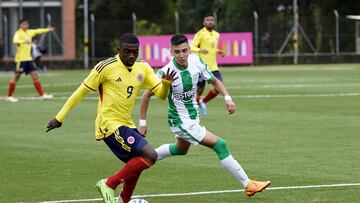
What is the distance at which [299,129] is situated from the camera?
66.0 feet

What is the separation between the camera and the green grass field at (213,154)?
1247 centimetres

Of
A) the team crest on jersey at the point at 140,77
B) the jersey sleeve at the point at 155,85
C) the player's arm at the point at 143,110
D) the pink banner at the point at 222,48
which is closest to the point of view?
the team crest on jersey at the point at 140,77

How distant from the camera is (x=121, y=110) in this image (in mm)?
11305

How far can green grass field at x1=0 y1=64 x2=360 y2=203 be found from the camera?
1247cm

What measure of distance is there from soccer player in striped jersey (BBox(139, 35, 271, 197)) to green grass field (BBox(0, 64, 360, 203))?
0.44 meters

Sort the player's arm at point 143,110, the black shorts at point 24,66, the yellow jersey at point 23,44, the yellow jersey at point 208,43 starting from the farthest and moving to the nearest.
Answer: the yellow jersey at point 23,44 → the black shorts at point 24,66 → the yellow jersey at point 208,43 → the player's arm at point 143,110

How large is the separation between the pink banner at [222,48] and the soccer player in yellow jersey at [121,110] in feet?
139

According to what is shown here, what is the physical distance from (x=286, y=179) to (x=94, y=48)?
48.6 m

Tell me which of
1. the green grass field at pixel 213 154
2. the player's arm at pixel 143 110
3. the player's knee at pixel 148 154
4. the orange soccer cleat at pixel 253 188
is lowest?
the green grass field at pixel 213 154

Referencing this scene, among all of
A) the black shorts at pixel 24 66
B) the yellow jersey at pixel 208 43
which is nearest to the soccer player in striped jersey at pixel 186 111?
the yellow jersey at pixel 208 43

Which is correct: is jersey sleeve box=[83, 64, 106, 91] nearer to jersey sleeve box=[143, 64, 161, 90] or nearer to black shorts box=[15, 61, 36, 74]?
jersey sleeve box=[143, 64, 161, 90]

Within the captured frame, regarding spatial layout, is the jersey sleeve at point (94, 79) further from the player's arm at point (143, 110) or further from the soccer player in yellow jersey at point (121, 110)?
the player's arm at point (143, 110)

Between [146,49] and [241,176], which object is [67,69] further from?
[241,176]

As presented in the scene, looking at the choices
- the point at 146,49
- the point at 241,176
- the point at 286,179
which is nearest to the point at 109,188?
the point at 241,176
